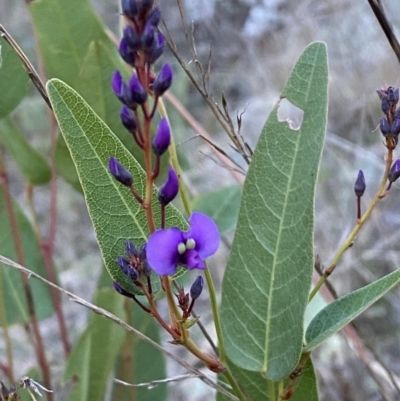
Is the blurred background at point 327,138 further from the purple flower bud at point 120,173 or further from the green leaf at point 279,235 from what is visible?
the purple flower bud at point 120,173

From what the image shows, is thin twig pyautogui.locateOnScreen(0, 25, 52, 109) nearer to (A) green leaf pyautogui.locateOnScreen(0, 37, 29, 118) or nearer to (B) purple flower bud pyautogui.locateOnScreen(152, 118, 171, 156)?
(A) green leaf pyautogui.locateOnScreen(0, 37, 29, 118)

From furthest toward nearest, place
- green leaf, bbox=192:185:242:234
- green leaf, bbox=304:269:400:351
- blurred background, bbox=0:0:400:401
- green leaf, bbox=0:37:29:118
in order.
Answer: blurred background, bbox=0:0:400:401, green leaf, bbox=192:185:242:234, green leaf, bbox=0:37:29:118, green leaf, bbox=304:269:400:351

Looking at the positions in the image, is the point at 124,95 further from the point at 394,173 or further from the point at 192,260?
the point at 394,173

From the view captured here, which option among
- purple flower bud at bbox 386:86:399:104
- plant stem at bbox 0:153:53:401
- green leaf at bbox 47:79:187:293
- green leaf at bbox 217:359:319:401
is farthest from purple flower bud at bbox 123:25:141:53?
plant stem at bbox 0:153:53:401

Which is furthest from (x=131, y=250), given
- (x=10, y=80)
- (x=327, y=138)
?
(x=327, y=138)

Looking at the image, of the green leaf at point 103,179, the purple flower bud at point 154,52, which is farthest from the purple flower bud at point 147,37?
the green leaf at point 103,179

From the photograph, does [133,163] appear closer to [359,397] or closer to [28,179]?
[28,179]
